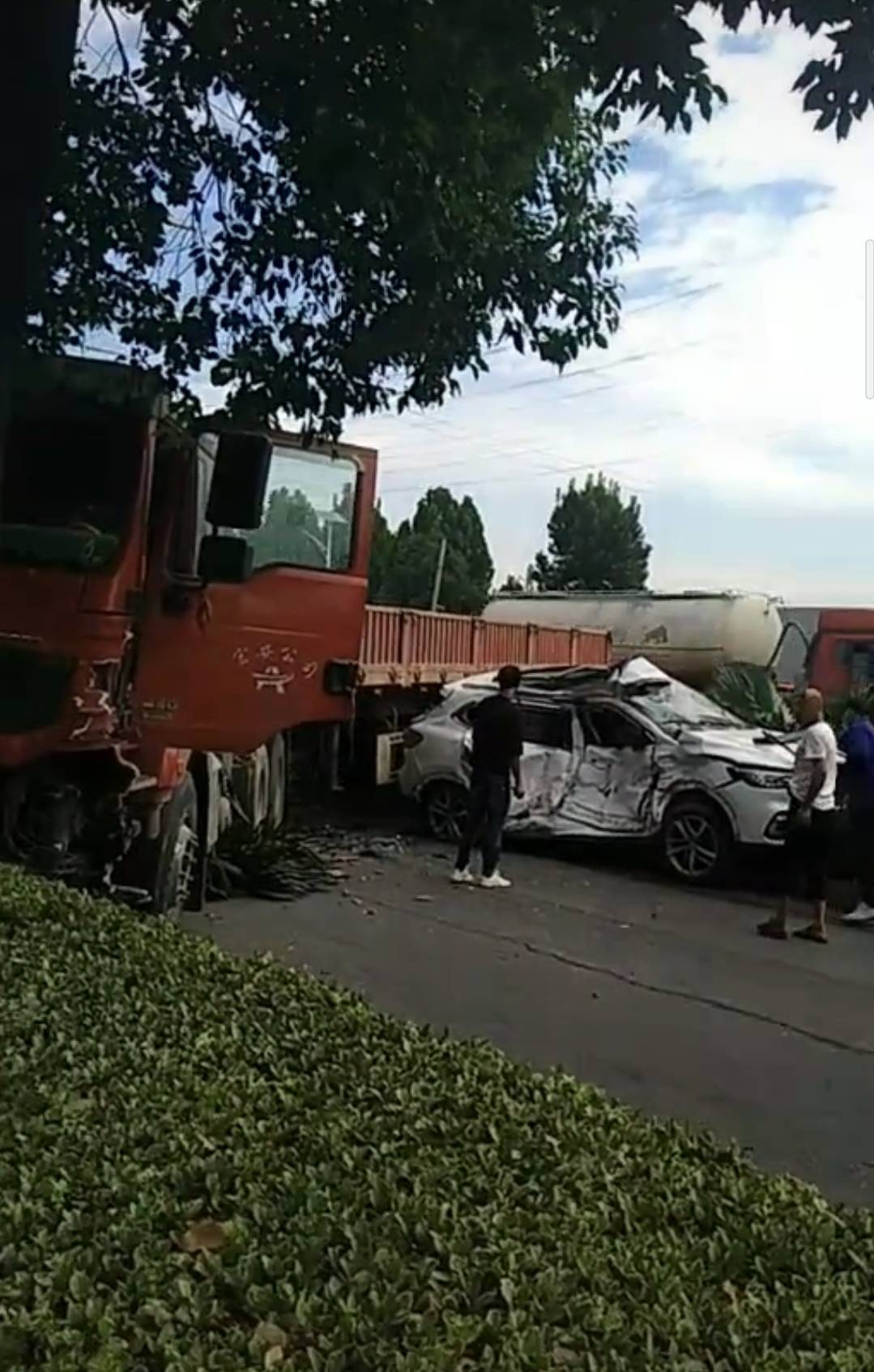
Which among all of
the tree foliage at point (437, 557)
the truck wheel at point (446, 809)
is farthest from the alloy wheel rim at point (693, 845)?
the tree foliage at point (437, 557)

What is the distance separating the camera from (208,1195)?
2.84 metres

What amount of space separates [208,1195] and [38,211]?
2.18 m

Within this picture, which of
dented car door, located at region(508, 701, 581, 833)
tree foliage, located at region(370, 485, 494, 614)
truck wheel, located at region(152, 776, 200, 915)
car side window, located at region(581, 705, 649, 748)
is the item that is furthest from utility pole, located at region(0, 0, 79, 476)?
tree foliage, located at region(370, 485, 494, 614)

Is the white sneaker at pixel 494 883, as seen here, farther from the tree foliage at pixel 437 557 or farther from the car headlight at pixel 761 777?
the tree foliage at pixel 437 557

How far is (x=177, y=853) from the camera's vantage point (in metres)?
8.59

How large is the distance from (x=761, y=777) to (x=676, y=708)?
1.60m

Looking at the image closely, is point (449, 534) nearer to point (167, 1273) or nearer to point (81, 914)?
point (81, 914)

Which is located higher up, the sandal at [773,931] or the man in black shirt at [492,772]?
the man in black shirt at [492,772]

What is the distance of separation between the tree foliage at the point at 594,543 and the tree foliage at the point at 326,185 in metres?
47.0

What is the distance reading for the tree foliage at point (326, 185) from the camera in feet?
14.0

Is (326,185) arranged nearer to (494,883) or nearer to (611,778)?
(494,883)

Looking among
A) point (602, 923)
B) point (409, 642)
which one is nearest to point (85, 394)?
point (602, 923)

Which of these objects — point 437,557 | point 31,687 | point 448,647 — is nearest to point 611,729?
point 448,647

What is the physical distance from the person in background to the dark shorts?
1.20 ft
